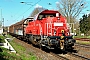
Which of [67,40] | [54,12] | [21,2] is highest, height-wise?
[21,2]

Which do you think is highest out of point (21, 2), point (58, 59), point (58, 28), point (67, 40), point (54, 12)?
point (21, 2)

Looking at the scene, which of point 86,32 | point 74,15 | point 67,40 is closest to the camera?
point 67,40

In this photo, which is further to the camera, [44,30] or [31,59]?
[44,30]

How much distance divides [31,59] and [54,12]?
7.11 meters

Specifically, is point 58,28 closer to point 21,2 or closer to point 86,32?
point 21,2

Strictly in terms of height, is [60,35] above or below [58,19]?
below

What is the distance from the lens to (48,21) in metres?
15.2

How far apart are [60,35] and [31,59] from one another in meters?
4.85

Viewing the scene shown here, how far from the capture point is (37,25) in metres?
17.0

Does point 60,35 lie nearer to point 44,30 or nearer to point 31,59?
point 44,30

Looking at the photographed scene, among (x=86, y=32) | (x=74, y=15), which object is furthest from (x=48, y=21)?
(x=86, y=32)

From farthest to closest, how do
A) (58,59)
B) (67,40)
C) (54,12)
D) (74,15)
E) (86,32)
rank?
(86,32)
(74,15)
(54,12)
(67,40)
(58,59)

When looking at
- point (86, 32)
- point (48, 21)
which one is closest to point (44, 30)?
point (48, 21)

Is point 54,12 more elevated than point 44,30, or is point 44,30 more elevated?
point 54,12
